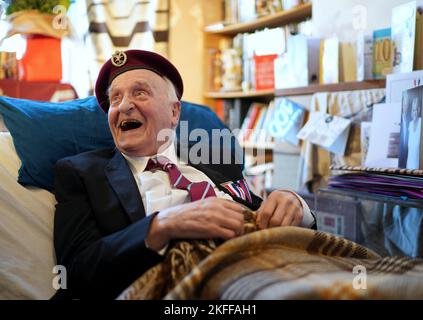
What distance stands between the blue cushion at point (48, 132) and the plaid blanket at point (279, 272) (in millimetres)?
523

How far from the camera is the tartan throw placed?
2.14 ft

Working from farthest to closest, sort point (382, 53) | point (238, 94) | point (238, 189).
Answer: point (238, 94) < point (382, 53) < point (238, 189)

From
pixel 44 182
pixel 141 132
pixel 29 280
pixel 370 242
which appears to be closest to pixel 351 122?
pixel 370 242

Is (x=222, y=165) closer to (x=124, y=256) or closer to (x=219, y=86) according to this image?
(x=124, y=256)

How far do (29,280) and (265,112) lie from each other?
76.1 inches

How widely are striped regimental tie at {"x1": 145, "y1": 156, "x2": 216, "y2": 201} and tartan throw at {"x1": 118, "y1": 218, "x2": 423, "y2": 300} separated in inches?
8.8

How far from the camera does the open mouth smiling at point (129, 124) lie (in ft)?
3.56

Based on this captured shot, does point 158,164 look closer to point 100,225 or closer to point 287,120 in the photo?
point 100,225

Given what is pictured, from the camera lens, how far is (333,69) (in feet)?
6.23

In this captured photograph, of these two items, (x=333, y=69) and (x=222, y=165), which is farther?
(x=333, y=69)

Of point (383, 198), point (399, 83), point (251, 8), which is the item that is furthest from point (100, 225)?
point (251, 8)

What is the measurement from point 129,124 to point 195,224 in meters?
0.43

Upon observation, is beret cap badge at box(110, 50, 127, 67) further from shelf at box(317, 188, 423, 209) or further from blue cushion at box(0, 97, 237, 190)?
shelf at box(317, 188, 423, 209)

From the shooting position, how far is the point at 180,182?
1.03 meters
